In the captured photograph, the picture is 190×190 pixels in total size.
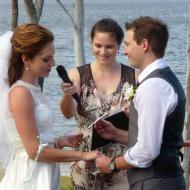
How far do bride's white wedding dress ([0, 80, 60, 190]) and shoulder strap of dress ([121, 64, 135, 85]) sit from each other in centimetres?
80

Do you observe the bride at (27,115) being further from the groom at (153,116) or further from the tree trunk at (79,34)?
the tree trunk at (79,34)

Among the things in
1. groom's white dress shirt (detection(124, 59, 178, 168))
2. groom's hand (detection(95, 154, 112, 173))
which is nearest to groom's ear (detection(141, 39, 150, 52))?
groom's white dress shirt (detection(124, 59, 178, 168))

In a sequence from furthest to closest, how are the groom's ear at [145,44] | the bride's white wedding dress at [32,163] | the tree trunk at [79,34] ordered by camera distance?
the tree trunk at [79,34], the bride's white wedding dress at [32,163], the groom's ear at [145,44]

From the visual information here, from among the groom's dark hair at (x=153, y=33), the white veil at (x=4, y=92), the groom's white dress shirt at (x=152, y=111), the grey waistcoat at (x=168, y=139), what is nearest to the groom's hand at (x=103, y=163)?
the grey waistcoat at (x=168, y=139)

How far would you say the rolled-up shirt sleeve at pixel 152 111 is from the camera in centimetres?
389

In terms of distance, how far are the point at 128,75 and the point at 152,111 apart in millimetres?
1109

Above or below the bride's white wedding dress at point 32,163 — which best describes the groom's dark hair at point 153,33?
above

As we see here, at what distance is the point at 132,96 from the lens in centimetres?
428

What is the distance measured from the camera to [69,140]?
456cm

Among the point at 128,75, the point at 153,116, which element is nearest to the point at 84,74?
the point at 128,75

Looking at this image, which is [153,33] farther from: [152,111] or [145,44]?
[152,111]

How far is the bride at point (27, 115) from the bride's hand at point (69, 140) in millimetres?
109

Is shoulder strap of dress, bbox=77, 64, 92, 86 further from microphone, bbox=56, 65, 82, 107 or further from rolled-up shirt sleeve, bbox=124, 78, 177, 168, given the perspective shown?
rolled-up shirt sleeve, bbox=124, 78, 177, 168

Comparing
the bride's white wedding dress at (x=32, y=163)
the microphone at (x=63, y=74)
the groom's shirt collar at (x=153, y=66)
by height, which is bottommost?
the bride's white wedding dress at (x=32, y=163)
